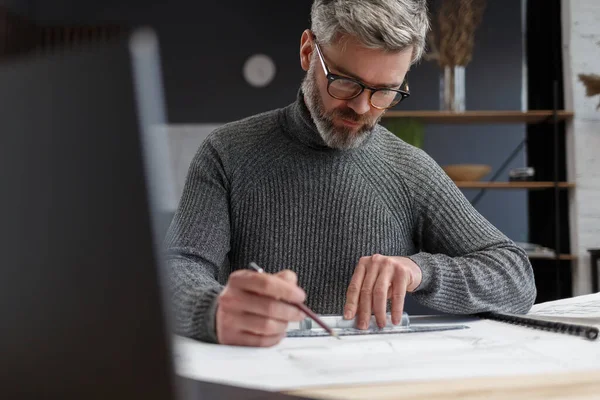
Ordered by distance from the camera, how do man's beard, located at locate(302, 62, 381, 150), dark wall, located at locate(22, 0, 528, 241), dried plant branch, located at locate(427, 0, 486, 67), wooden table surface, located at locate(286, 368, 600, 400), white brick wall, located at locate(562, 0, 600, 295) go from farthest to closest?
1. dark wall, located at locate(22, 0, 528, 241)
2. white brick wall, located at locate(562, 0, 600, 295)
3. dried plant branch, located at locate(427, 0, 486, 67)
4. man's beard, located at locate(302, 62, 381, 150)
5. wooden table surface, located at locate(286, 368, 600, 400)

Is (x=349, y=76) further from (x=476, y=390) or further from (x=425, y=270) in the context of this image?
(x=476, y=390)

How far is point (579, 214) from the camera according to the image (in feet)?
13.2

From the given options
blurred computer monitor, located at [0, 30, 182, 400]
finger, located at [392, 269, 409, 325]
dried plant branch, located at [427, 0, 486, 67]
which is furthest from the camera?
dried plant branch, located at [427, 0, 486, 67]

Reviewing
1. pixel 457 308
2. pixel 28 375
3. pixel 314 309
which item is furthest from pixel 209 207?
pixel 28 375

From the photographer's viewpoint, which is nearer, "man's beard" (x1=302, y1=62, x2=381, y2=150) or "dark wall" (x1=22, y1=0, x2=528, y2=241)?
"man's beard" (x1=302, y1=62, x2=381, y2=150)

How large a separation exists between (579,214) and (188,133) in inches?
99.5

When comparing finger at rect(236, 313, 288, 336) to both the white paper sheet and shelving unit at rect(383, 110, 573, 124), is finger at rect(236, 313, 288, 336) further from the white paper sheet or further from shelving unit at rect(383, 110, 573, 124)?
shelving unit at rect(383, 110, 573, 124)

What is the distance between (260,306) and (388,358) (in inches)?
7.2

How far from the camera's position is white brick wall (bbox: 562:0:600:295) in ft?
13.1

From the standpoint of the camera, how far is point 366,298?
3.65 feet

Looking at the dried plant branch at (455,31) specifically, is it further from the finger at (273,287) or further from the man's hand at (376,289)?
the finger at (273,287)

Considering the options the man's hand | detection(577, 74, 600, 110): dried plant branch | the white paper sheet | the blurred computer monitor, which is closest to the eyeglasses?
the man's hand

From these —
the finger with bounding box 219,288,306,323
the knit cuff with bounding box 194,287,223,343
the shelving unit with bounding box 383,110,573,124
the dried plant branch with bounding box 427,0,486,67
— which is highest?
the dried plant branch with bounding box 427,0,486,67

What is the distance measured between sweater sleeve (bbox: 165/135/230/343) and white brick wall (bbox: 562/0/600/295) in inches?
117
